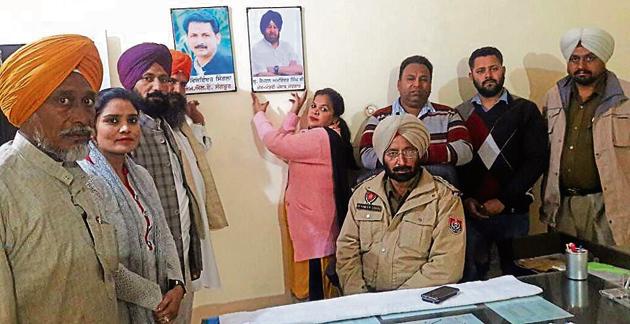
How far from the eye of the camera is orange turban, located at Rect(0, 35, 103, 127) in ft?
4.58

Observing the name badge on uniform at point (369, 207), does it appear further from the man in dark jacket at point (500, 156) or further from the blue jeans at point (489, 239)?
the man in dark jacket at point (500, 156)

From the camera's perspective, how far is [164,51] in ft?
7.61

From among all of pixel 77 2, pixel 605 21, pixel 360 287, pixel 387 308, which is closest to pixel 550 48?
pixel 605 21

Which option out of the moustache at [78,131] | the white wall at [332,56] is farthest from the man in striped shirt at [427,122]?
the moustache at [78,131]

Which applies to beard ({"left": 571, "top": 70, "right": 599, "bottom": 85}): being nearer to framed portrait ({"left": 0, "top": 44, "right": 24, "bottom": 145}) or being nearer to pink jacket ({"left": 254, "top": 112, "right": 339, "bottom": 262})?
pink jacket ({"left": 254, "top": 112, "right": 339, "bottom": 262})

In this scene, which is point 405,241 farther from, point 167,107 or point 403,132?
point 167,107

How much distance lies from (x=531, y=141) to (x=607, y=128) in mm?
359

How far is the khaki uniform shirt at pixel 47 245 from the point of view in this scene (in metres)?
1.29

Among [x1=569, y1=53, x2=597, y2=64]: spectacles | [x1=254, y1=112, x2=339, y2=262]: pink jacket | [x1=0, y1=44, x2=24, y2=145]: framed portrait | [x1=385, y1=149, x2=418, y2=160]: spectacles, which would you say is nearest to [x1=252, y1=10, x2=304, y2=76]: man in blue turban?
[x1=254, y1=112, x2=339, y2=262]: pink jacket

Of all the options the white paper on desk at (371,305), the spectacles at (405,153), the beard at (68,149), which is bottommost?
the white paper on desk at (371,305)

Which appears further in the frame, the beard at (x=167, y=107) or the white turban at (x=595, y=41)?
the white turban at (x=595, y=41)

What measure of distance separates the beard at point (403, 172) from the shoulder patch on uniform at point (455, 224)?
239 mm

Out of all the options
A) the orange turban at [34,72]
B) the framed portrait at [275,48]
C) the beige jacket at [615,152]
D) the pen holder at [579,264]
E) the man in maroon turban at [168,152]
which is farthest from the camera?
the framed portrait at [275,48]

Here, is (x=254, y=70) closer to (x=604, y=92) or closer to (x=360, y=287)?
(x=360, y=287)
